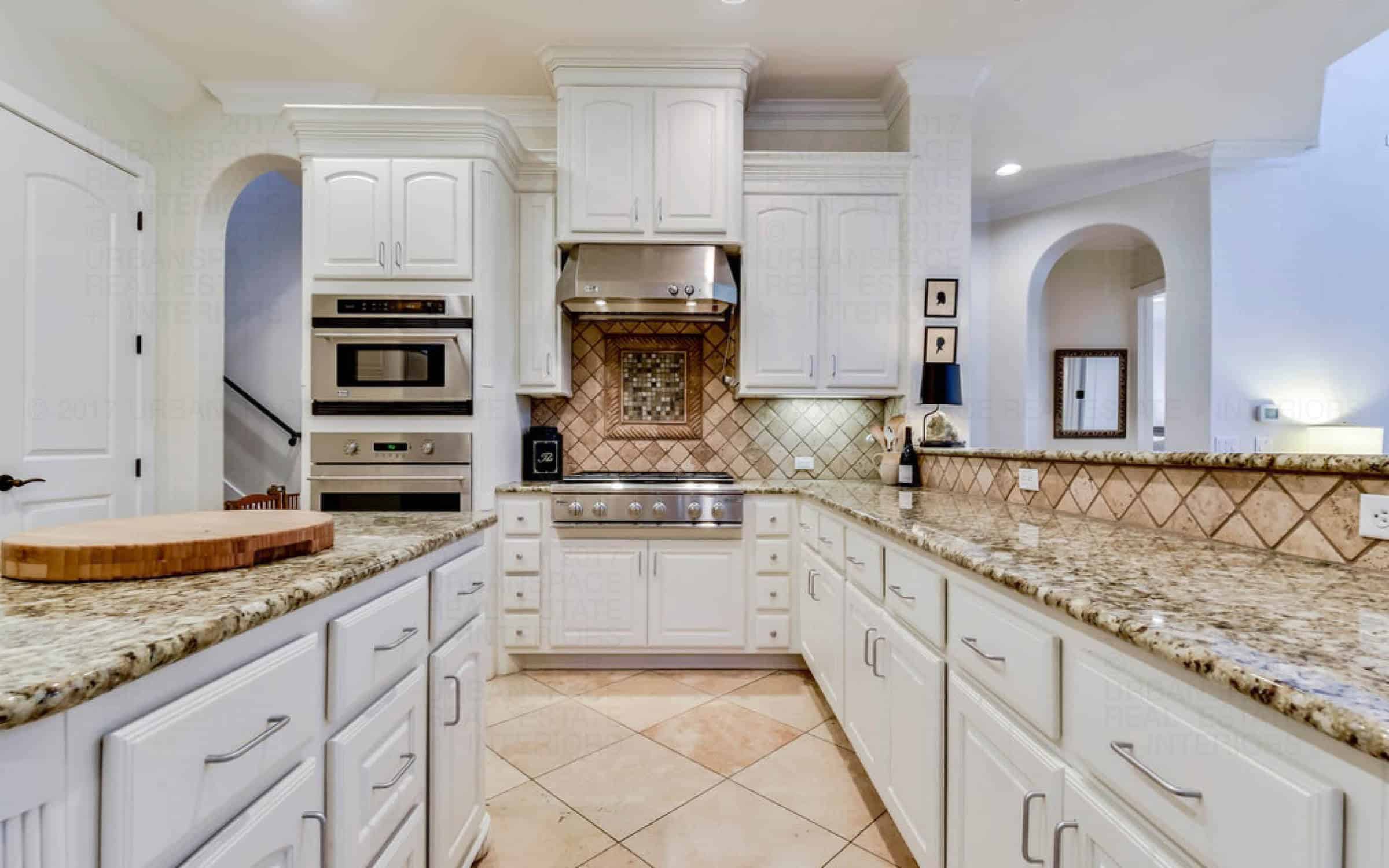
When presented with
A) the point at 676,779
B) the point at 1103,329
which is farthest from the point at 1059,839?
the point at 1103,329

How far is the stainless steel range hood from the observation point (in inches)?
110

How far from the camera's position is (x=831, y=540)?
7.34 ft

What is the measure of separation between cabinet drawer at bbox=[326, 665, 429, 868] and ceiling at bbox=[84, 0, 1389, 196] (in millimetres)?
2654

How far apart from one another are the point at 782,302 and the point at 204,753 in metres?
2.75

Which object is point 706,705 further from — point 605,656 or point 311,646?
point 311,646

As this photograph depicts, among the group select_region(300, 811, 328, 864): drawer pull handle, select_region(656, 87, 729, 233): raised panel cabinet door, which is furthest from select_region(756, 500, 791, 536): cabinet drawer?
select_region(300, 811, 328, 864): drawer pull handle

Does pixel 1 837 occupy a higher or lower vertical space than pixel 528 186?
lower

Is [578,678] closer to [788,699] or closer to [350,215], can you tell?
[788,699]

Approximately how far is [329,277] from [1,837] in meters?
2.59

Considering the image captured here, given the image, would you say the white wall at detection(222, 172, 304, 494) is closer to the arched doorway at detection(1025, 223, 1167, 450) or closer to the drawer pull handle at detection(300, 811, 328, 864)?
the drawer pull handle at detection(300, 811, 328, 864)

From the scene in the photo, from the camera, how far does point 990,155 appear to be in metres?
3.82

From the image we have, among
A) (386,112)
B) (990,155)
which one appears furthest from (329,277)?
(990,155)

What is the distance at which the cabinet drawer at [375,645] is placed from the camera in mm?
902

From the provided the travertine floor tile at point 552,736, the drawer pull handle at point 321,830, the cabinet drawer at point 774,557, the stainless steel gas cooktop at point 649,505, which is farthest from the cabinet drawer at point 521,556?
the drawer pull handle at point 321,830
